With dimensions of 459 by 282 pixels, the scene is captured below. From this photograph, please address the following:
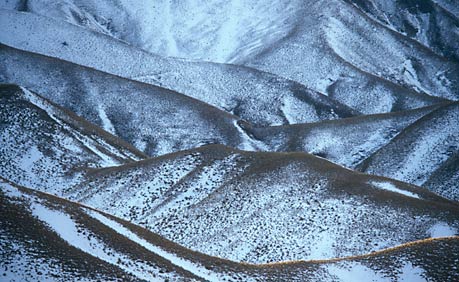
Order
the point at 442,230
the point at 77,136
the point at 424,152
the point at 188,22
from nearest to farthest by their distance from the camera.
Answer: the point at 442,230 → the point at 77,136 → the point at 424,152 → the point at 188,22

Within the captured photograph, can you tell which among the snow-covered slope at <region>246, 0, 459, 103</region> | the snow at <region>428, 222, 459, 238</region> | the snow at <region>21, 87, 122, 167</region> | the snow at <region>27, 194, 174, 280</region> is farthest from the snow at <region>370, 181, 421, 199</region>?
the snow-covered slope at <region>246, 0, 459, 103</region>

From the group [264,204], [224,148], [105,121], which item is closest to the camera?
[264,204]

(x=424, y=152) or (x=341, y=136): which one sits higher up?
(x=424, y=152)

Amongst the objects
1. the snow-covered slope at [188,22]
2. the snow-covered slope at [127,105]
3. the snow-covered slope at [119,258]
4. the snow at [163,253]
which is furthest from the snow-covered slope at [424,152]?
the snow-covered slope at [188,22]

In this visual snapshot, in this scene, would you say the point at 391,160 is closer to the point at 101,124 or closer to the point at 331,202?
the point at 331,202

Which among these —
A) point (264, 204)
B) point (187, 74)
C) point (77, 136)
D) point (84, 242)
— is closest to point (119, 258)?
point (84, 242)

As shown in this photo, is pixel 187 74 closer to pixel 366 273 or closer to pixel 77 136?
pixel 77 136

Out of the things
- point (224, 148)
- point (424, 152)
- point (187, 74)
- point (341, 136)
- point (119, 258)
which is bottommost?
point (187, 74)
